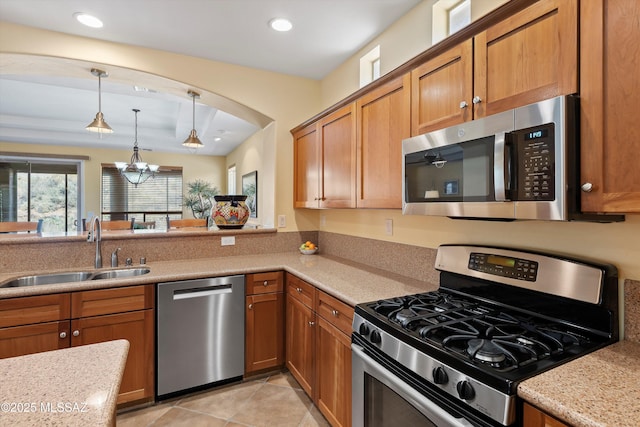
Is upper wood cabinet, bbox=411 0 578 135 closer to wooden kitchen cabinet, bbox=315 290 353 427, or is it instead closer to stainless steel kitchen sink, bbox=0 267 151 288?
wooden kitchen cabinet, bbox=315 290 353 427

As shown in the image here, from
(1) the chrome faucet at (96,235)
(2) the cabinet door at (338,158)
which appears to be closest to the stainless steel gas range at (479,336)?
(2) the cabinet door at (338,158)

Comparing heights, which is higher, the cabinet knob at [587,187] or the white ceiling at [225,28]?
the white ceiling at [225,28]

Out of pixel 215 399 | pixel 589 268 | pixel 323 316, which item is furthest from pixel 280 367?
pixel 589 268

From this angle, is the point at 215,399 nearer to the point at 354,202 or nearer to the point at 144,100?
the point at 354,202

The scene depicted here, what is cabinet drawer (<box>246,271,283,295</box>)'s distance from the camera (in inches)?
96.6

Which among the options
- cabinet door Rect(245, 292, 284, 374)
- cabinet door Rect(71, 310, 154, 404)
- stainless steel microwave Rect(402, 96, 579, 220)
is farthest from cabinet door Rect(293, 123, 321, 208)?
cabinet door Rect(71, 310, 154, 404)

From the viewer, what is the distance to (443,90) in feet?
5.07

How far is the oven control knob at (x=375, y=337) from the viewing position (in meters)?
1.36

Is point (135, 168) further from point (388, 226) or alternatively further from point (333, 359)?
point (333, 359)

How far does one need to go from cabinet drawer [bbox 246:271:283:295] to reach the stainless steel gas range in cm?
111

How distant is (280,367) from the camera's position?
104 inches

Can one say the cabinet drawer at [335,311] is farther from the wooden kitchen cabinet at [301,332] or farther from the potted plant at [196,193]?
the potted plant at [196,193]

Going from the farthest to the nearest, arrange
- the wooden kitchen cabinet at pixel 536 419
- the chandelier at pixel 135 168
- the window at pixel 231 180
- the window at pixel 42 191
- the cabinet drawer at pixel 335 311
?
the window at pixel 231 180 → the window at pixel 42 191 → the chandelier at pixel 135 168 → the cabinet drawer at pixel 335 311 → the wooden kitchen cabinet at pixel 536 419

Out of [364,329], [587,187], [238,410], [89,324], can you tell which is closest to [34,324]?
[89,324]
